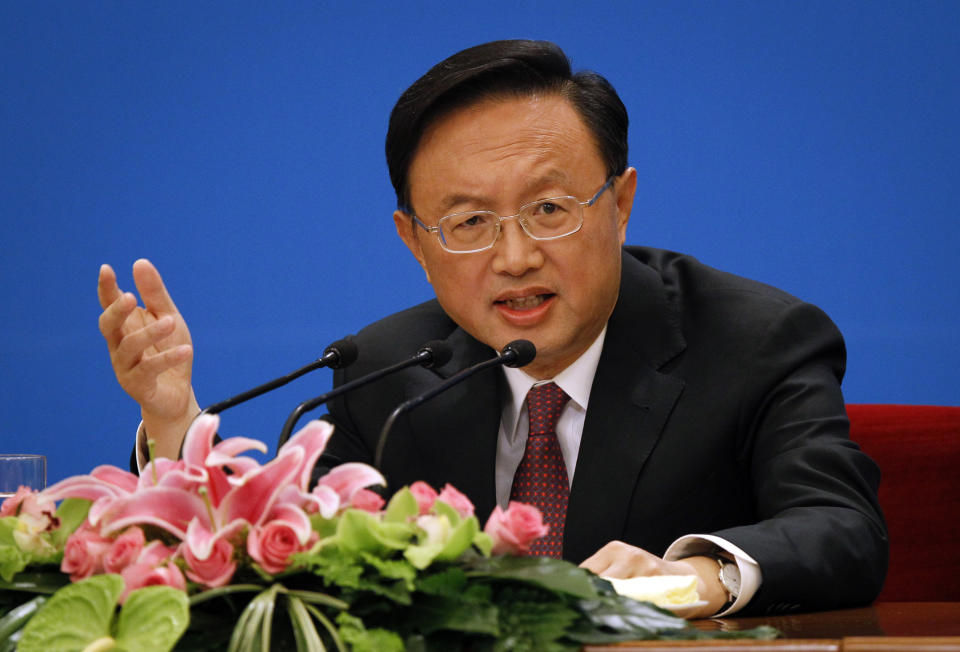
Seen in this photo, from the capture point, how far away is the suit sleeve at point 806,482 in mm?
1383

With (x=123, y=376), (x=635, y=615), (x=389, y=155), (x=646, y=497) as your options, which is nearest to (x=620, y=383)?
(x=646, y=497)

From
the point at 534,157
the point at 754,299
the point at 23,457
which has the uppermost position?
the point at 534,157

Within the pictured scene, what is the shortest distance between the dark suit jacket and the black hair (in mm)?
300

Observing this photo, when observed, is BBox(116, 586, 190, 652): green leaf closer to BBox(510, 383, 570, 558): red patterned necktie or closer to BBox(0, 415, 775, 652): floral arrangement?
BBox(0, 415, 775, 652): floral arrangement

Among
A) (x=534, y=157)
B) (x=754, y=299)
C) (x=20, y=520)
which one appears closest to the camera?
(x=20, y=520)

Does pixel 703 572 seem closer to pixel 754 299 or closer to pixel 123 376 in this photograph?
pixel 754 299

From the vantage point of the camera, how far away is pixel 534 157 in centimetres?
182

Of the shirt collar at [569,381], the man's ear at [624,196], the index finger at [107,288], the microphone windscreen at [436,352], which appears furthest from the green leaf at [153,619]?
the man's ear at [624,196]

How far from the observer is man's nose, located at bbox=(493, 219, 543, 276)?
5.92ft

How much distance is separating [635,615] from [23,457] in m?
1.41

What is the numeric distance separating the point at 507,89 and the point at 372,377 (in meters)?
0.78

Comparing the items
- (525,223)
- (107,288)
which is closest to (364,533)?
(107,288)

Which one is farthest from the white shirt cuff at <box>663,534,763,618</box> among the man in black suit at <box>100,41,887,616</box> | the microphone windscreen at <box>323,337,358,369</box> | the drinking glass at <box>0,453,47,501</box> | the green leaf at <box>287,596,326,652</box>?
the drinking glass at <box>0,453,47,501</box>

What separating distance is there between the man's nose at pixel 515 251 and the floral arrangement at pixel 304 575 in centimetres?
91
